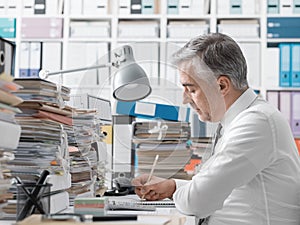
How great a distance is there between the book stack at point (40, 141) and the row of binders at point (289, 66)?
2812mm

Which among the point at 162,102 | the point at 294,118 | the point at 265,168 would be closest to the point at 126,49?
the point at 162,102

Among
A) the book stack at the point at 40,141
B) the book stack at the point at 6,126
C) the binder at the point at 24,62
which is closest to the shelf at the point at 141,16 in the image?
the binder at the point at 24,62

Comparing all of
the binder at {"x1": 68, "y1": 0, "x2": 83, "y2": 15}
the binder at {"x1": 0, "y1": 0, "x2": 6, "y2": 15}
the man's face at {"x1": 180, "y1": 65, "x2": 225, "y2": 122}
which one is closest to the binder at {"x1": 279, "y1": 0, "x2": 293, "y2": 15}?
the binder at {"x1": 68, "y1": 0, "x2": 83, "y2": 15}

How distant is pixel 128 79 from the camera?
1.56 metres

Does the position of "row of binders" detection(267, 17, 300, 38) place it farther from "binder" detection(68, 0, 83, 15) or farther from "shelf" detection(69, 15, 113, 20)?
"binder" detection(68, 0, 83, 15)

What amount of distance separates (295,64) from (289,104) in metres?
0.29

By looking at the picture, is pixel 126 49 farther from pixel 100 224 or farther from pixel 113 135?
pixel 100 224

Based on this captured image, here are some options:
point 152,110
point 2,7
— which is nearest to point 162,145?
point 152,110

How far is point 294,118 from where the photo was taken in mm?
3871

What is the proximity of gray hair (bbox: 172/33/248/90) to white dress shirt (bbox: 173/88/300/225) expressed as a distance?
5.3 inches

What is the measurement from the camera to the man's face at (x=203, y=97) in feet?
5.24

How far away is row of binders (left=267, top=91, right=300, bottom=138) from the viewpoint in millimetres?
3871

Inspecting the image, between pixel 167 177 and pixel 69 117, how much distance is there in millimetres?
351

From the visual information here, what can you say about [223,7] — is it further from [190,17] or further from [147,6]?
[147,6]
